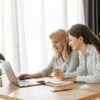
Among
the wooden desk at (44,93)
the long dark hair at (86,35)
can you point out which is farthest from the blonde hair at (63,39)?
the wooden desk at (44,93)

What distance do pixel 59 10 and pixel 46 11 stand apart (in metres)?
0.28

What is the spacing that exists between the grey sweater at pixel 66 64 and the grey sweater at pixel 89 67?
14cm

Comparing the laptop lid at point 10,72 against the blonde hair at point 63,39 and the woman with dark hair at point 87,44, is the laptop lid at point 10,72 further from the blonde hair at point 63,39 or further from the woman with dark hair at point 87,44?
the blonde hair at point 63,39

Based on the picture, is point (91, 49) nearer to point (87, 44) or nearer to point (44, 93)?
point (87, 44)

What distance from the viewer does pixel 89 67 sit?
107 inches

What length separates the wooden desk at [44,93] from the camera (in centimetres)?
188

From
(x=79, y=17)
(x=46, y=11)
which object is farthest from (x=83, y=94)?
(x=79, y=17)

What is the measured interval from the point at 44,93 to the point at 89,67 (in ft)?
2.73

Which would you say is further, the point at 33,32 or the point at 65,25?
the point at 65,25

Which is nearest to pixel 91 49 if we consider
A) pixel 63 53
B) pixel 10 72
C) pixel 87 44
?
pixel 87 44

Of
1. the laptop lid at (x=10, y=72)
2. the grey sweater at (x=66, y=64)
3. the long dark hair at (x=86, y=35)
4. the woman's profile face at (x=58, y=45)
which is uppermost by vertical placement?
the long dark hair at (x=86, y=35)

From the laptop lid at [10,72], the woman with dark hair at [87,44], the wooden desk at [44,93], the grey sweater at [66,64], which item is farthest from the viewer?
the grey sweater at [66,64]

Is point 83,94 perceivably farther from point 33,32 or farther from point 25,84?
point 33,32

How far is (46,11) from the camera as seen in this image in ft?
14.8
